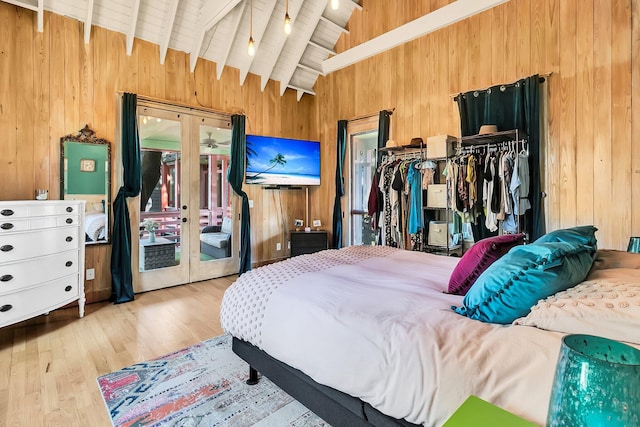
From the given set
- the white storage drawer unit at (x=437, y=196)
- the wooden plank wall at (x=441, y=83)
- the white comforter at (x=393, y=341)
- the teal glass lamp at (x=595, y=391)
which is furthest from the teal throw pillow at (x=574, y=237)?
the white storage drawer unit at (x=437, y=196)

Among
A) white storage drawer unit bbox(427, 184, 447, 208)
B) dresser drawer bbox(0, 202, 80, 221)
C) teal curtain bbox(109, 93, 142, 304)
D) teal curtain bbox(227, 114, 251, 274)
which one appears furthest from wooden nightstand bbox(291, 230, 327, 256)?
dresser drawer bbox(0, 202, 80, 221)

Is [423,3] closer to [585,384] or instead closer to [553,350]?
[553,350]

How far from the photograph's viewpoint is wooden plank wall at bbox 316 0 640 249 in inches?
109

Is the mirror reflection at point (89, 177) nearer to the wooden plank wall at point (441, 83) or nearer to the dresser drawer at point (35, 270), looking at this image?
the wooden plank wall at point (441, 83)

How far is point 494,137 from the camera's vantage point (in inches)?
131

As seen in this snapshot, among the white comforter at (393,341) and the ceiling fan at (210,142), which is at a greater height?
the ceiling fan at (210,142)

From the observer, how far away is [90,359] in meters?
2.32

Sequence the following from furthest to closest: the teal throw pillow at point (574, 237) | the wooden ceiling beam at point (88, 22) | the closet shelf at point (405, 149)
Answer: the closet shelf at point (405, 149) < the wooden ceiling beam at point (88, 22) < the teal throw pillow at point (574, 237)

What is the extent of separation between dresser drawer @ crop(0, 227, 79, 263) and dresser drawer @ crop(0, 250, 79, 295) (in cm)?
5

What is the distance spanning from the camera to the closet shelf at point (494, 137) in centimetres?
314

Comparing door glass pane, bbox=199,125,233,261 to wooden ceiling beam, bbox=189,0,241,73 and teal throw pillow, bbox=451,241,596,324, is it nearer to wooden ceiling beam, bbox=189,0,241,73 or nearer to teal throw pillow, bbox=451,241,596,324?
wooden ceiling beam, bbox=189,0,241,73

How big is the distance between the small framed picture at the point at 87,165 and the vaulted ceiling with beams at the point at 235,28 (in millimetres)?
1322

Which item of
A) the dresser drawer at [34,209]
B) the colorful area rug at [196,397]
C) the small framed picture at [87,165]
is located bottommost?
the colorful area rug at [196,397]

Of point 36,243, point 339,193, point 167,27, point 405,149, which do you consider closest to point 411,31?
point 405,149
